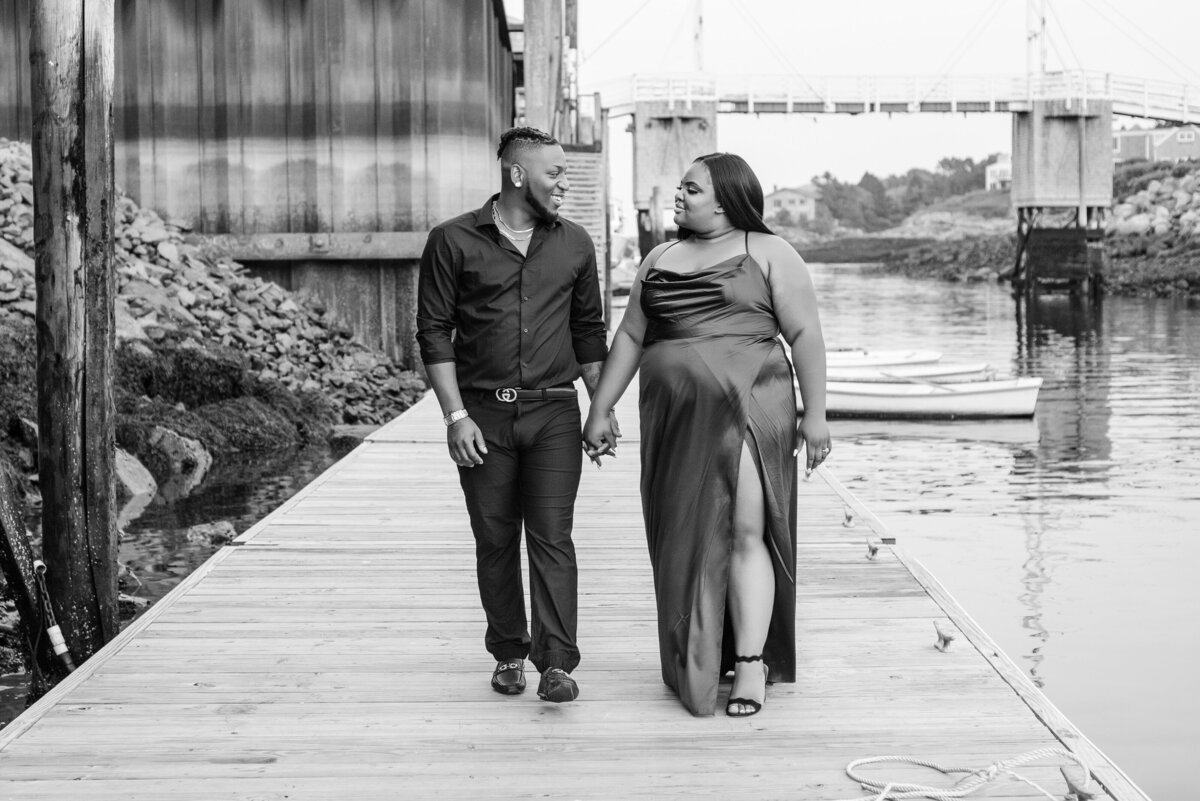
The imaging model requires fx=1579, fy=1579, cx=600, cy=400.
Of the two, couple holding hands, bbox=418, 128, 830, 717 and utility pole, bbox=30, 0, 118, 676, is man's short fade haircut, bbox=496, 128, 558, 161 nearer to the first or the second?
couple holding hands, bbox=418, 128, 830, 717

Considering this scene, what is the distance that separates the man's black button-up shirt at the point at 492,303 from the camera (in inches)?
187

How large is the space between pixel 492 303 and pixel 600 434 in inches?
20.8

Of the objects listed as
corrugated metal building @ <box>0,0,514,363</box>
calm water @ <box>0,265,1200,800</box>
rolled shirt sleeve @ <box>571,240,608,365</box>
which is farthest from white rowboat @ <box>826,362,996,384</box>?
rolled shirt sleeve @ <box>571,240,608,365</box>

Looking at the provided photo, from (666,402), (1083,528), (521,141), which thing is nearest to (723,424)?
(666,402)

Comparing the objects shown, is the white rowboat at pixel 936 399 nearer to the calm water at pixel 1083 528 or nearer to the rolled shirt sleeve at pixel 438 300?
the calm water at pixel 1083 528

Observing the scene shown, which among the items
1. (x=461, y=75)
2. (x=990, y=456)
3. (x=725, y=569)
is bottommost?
(x=990, y=456)

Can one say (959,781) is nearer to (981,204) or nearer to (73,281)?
(73,281)

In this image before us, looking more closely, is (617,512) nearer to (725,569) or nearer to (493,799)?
(725,569)

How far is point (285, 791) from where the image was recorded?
407cm

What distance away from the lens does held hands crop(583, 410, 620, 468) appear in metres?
4.86

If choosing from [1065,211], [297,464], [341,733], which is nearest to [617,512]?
[341,733]

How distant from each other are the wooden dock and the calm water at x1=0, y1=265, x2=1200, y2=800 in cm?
43

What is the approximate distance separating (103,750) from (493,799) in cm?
116

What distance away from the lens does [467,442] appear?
4.68m
